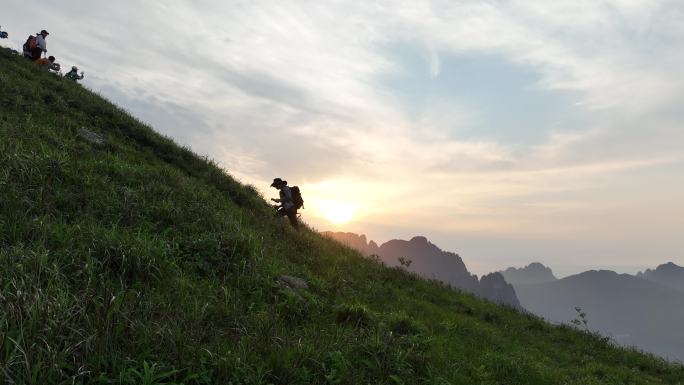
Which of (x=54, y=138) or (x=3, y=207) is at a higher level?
(x=54, y=138)

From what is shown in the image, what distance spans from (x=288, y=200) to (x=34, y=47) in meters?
16.6

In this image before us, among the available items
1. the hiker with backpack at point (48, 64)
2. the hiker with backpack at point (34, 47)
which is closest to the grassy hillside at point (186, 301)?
the hiker with backpack at point (48, 64)

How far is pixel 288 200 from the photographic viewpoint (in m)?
16.7

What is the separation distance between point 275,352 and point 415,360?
264 centimetres

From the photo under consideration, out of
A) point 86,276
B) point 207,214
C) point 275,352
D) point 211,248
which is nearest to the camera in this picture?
point 275,352

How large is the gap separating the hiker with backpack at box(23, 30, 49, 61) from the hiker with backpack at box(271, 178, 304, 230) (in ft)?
50.9

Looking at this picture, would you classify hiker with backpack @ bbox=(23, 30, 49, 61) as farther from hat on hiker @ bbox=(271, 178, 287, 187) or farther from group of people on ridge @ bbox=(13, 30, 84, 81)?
hat on hiker @ bbox=(271, 178, 287, 187)

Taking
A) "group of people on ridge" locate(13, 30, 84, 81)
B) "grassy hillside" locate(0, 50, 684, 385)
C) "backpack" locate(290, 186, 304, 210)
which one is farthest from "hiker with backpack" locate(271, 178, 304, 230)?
"group of people on ridge" locate(13, 30, 84, 81)

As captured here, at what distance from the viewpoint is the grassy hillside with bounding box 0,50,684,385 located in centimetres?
452

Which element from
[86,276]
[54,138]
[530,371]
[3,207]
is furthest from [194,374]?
[54,138]

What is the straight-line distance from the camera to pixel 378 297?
38.4 ft

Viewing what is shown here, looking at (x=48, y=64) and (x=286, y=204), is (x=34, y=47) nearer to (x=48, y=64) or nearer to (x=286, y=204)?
(x=48, y=64)

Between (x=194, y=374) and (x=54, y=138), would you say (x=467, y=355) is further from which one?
(x=54, y=138)

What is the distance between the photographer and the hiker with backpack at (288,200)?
1652 centimetres
